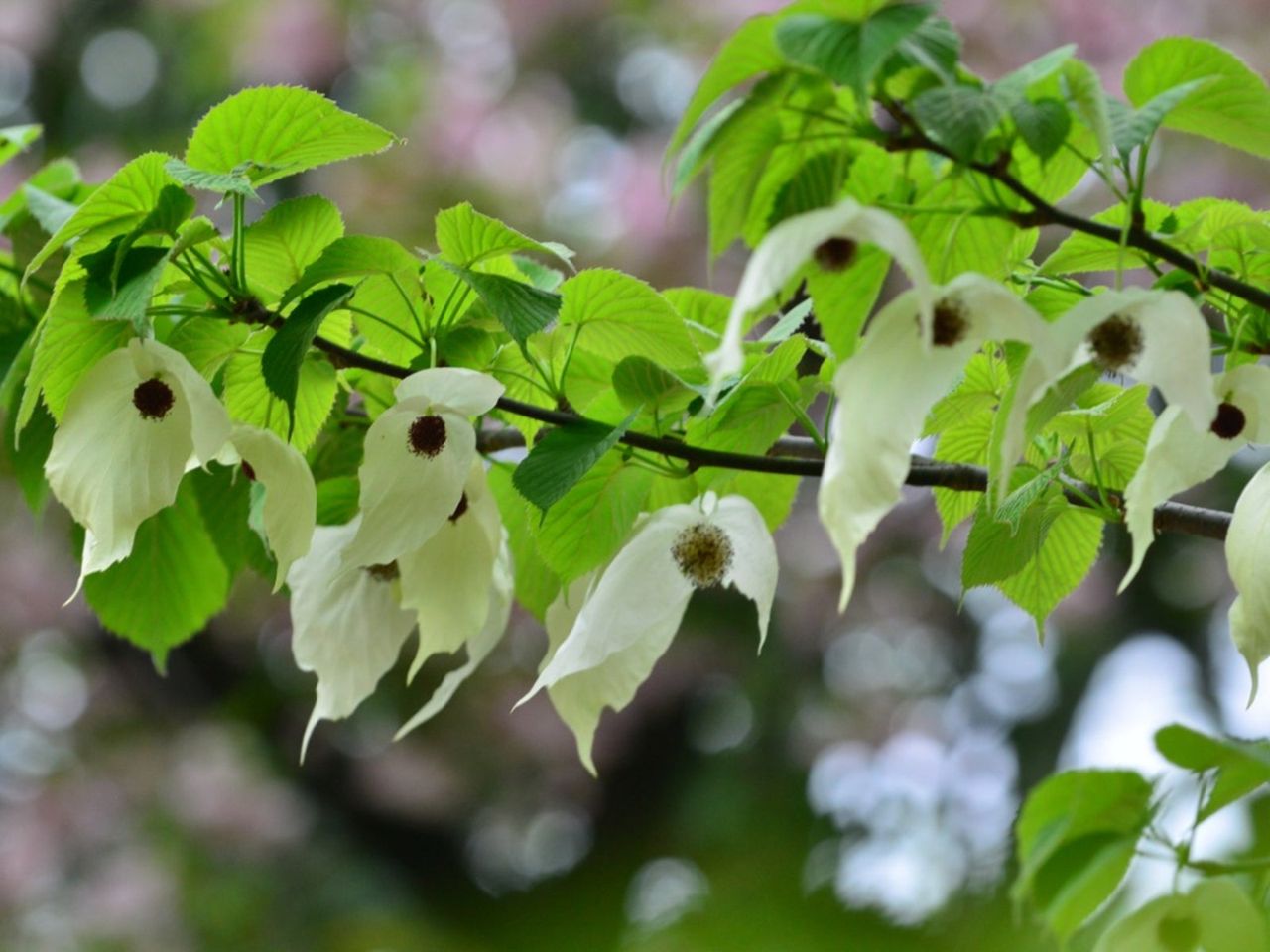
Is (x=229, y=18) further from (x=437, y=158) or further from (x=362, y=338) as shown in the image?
(x=362, y=338)

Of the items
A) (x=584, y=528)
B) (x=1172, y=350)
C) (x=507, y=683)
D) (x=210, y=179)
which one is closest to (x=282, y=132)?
(x=210, y=179)

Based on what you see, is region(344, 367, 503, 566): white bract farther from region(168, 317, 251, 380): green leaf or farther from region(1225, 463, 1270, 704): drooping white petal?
region(1225, 463, 1270, 704): drooping white petal

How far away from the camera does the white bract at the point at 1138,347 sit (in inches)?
14.5

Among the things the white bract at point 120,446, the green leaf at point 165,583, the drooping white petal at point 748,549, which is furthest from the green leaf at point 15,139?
the drooping white petal at point 748,549

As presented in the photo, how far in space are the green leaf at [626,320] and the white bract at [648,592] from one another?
50 mm

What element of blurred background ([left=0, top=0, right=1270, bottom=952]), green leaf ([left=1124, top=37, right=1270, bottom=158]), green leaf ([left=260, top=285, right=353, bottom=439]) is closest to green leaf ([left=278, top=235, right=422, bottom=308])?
green leaf ([left=260, top=285, right=353, bottom=439])

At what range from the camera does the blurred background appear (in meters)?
2.85

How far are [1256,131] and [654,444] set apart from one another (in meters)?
0.19

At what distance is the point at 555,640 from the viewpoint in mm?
548

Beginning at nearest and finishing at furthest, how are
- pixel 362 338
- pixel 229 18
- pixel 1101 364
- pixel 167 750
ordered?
pixel 1101 364 < pixel 362 338 < pixel 229 18 < pixel 167 750

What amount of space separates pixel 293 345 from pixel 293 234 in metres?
0.06

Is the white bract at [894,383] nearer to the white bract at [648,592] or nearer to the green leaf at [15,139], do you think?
the white bract at [648,592]

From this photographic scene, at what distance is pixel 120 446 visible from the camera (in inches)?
18.2

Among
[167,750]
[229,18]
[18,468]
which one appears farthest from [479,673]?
[18,468]
